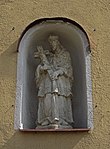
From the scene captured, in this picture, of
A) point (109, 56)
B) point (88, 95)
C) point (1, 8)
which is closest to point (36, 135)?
point (88, 95)

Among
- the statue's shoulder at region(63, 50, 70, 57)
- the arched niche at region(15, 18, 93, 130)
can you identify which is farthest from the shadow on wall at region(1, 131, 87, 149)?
the statue's shoulder at region(63, 50, 70, 57)

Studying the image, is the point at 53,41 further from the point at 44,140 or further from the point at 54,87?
the point at 44,140

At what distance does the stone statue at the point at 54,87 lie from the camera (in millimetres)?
5402

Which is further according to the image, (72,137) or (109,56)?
(109,56)

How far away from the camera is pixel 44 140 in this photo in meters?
5.18

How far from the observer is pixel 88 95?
17.8 ft

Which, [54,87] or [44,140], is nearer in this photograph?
[44,140]

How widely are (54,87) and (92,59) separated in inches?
21.9

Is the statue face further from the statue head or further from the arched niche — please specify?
the arched niche

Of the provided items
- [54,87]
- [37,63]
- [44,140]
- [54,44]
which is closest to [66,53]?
[54,44]

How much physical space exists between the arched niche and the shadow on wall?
137 millimetres

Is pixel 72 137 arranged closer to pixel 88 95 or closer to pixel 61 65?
pixel 88 95

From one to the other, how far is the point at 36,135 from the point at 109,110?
33.9 inches

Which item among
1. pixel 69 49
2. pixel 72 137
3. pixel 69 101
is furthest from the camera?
pixel 69 49
